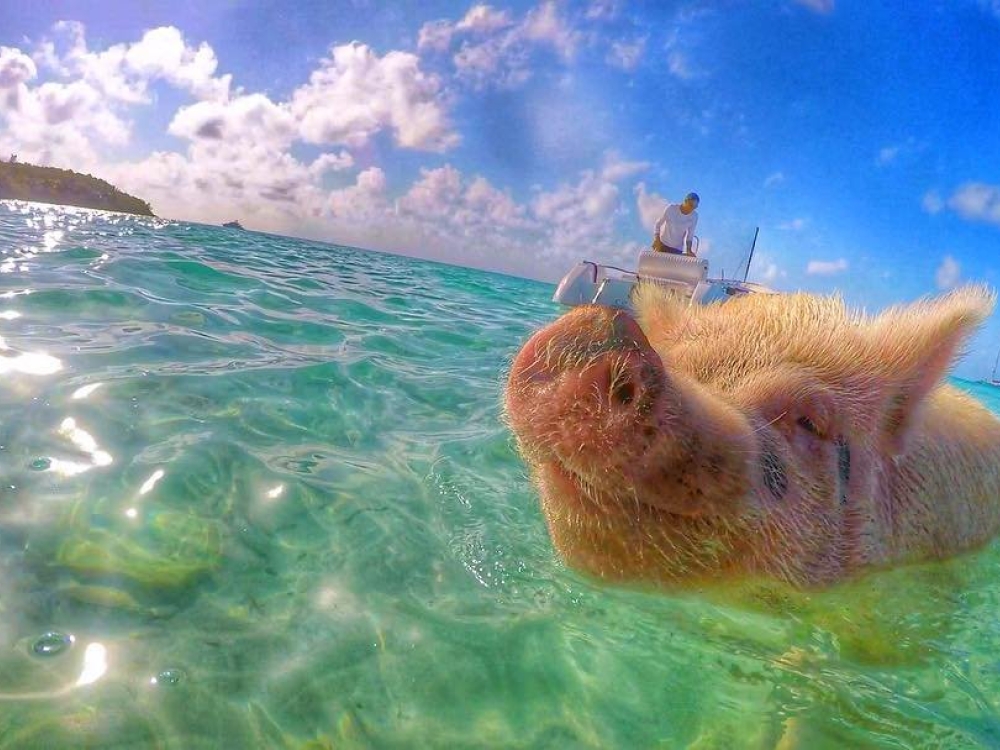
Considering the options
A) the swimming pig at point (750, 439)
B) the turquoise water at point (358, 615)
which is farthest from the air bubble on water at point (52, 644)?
the swimming pig at point (750, 439)

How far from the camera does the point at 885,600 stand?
9.61 feet

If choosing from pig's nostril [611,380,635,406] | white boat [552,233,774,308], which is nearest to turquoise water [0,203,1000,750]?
pig's nostril [611,380,635,406]

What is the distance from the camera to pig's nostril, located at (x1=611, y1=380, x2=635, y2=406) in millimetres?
1968

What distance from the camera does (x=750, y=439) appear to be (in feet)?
7.55

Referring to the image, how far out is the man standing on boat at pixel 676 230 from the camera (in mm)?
15508

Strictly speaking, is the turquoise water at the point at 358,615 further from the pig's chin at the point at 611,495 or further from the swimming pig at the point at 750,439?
the pig's chin at the point at 611,495

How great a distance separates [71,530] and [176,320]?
14.1 ft

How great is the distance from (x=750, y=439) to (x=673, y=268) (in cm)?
1277

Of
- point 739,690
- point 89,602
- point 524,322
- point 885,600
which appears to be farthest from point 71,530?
point 524,322

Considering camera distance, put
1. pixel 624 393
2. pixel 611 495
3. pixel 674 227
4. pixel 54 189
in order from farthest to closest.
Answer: pixel 54 189 < pixel 674 227 < pixel 611 495 < pixel 624 393

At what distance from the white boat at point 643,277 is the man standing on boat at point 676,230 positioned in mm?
713

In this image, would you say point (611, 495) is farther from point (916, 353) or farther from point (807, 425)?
point (916, 353)

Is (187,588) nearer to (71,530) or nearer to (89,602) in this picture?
(89,602)

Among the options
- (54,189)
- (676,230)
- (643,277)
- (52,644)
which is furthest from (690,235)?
(54,189)
